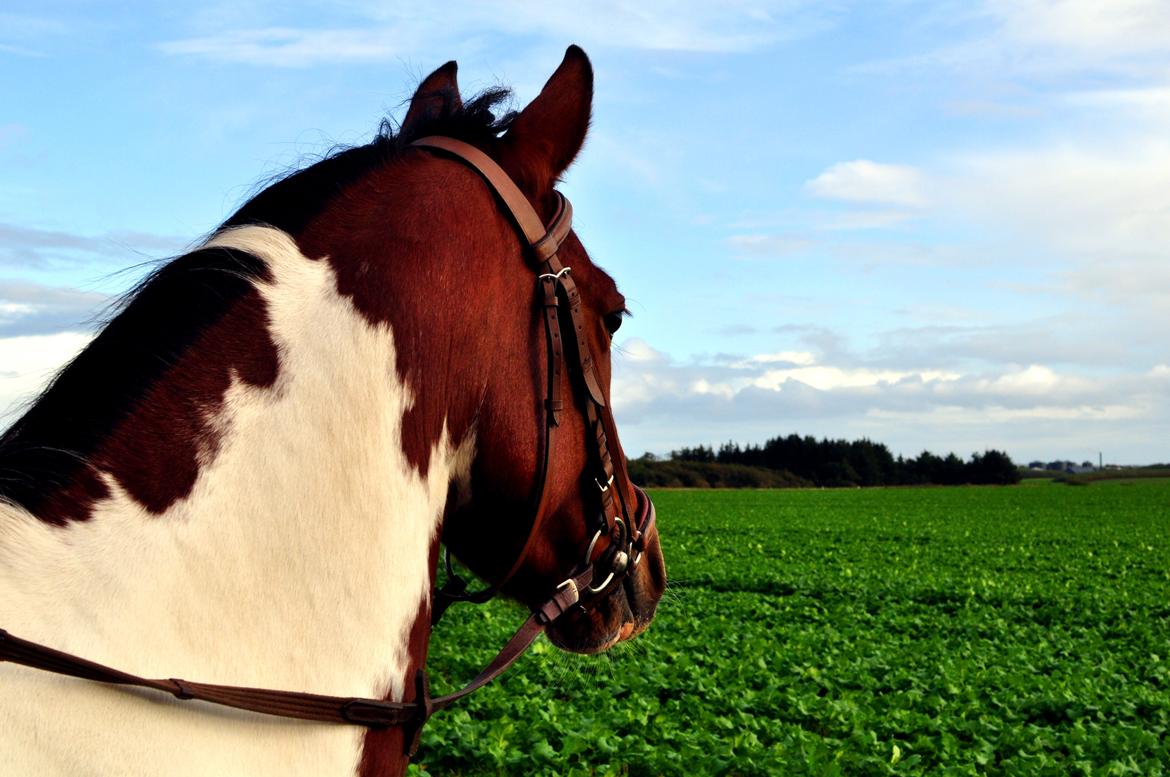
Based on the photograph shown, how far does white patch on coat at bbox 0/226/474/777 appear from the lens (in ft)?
4.91

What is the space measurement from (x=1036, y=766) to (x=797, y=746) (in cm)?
180

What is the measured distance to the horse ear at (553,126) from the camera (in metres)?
2.12

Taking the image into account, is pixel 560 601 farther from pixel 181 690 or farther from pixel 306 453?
pixel 181 690

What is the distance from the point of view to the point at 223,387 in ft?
5.49

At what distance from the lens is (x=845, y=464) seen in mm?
93312

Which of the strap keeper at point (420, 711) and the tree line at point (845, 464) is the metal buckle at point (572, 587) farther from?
the tree line at point (845, 464)

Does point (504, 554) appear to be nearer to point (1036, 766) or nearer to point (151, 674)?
point (151, 674)

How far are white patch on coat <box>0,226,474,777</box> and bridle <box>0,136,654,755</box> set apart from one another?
33mm

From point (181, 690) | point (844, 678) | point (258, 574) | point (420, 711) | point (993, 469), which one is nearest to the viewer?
point (181, 690)

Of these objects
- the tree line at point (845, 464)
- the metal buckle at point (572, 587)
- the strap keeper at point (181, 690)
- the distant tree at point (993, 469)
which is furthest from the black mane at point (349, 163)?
the distant tree at point (993, 469)

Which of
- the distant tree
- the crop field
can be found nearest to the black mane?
the crop field

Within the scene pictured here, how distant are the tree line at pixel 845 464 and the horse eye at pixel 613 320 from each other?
280 ft

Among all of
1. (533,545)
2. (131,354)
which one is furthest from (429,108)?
(533,545)

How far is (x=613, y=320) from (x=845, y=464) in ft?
310
